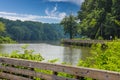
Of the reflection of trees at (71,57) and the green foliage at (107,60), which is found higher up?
the green foliage at (107,60)

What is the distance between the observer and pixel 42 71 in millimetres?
9539

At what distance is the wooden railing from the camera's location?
23.8 ft

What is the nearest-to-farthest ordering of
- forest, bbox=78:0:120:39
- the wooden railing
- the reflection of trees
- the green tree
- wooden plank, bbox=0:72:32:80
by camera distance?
the wooden railing → wooden plank, bbox=0:72:32:80 → the reflection of trees → forest, bbox=78:0:120:39 → the green tree

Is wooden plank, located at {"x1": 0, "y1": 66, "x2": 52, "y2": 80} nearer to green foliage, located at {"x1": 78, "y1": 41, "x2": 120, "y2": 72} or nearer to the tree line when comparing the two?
green foliage, located at {"x1": 78, "y1": 41, "x2": 120, "y2": 72}

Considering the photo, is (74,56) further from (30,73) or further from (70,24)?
(70,24)

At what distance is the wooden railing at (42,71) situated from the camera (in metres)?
7.25

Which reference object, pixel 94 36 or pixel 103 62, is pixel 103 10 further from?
pixel 103 62

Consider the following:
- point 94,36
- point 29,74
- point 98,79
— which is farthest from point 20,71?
point 94,36

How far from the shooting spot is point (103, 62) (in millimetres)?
9617

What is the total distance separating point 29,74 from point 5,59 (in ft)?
4.00

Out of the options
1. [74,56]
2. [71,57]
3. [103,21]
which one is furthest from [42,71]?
[103,21]

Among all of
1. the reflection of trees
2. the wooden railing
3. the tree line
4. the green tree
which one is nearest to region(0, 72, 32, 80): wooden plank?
the wooden railing

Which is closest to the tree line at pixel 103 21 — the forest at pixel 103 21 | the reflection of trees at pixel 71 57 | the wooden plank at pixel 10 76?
the forest at pixel 103 21

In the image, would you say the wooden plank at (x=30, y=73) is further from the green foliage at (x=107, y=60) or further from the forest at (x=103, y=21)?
the forest at (x=103, y=21)
